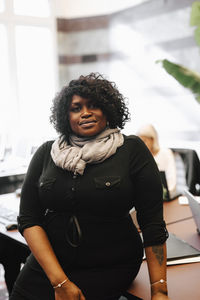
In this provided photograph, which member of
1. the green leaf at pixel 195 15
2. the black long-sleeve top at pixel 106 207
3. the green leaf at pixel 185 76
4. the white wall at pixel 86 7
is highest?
the white wall at pixel 86 7

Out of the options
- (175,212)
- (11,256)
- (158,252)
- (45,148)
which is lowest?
(11,256)

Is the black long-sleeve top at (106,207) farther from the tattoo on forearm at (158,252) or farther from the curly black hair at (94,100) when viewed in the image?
the curly black hair at (94,100)

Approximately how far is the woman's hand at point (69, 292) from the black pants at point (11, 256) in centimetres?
64

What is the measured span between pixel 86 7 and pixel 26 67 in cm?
109

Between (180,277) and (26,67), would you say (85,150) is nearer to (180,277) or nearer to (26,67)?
(180,277)

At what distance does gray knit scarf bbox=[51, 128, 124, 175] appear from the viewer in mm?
1293

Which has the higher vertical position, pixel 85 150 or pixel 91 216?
pixel 85 150

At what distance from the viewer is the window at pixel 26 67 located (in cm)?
437

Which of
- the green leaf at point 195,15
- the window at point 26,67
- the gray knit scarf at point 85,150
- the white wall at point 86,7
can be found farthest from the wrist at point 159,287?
the white wall at point 86,7

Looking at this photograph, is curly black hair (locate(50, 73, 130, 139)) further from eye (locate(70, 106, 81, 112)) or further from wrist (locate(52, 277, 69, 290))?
wrist (locate(52, 277, 69, 290))

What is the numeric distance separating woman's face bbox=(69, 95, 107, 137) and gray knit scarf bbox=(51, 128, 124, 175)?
0.03m

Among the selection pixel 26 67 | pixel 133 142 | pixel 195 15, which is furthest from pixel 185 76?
pixel 26 67

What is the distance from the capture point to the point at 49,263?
4.12 ft

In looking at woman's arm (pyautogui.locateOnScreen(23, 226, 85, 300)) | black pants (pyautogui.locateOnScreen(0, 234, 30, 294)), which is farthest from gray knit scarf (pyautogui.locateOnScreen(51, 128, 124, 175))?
black pants (pyautogui.locateOnScreen(0, 234, 30, 294))
